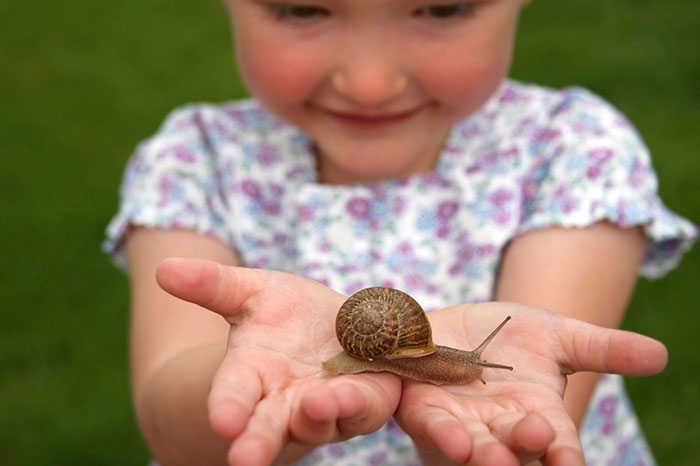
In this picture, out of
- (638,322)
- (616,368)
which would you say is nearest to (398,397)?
(616,368)

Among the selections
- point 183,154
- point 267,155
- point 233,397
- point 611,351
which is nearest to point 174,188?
point 183,154

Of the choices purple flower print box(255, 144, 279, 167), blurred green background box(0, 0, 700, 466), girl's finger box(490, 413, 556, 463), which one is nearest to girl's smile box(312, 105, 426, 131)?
purple flower print box(255, 144, 279, 167)

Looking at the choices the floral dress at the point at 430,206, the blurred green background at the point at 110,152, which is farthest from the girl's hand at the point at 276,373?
the blurred green background at the point at 110,152

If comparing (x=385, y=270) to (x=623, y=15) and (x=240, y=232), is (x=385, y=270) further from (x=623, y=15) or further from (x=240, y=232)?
(x=623, y=15)

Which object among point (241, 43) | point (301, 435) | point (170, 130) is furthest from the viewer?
point (170, 130)

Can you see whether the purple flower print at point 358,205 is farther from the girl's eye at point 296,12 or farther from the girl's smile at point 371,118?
the girl's eye at point 296,12
